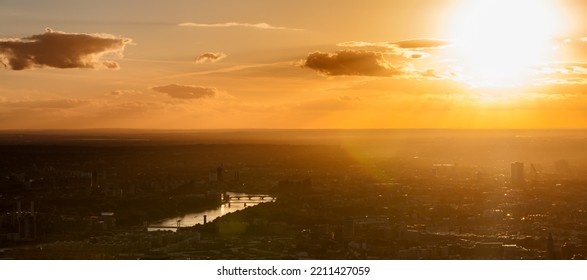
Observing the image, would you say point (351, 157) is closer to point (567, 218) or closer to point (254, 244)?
point (567, 218)

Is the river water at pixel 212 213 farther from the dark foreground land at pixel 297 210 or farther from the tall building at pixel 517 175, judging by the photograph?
the tall building at pixel 517 175

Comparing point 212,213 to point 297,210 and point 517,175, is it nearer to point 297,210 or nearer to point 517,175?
point 297,210

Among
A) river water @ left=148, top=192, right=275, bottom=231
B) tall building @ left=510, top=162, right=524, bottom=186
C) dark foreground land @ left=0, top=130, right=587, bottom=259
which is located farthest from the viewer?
tall building @ left=510, top=162, right=524, bottom=186

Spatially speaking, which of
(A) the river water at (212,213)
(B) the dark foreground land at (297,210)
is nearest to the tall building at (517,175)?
(B) the dark foreground land at (297,210)

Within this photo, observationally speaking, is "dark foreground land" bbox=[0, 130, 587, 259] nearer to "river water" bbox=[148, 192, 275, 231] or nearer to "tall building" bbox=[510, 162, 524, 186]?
"tall building" bbox=[510, 162, 524, 186]

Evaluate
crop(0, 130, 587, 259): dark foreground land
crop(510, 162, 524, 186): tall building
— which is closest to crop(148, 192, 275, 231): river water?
crop(0, 130, 587, 259): dark foreground land

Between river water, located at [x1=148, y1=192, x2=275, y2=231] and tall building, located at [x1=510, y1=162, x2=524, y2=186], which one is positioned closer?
river water, located at [x1=148, y1=192, x2=275, y2=231]

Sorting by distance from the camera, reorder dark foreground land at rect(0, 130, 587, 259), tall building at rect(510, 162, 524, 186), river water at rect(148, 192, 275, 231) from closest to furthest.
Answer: dark foreground land at rect(0, 130, 587, 259), river water at rect(148, 192, 275, 231), tall building at rect(510, 162, 524, 186)
